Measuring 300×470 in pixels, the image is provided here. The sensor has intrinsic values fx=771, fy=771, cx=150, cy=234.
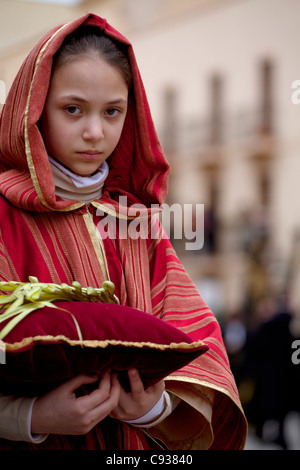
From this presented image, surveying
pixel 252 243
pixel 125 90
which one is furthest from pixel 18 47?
pixel 125 90

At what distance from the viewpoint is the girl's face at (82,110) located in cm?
176

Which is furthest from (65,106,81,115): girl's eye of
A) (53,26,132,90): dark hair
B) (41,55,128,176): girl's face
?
(53,26,132,90): dark hair

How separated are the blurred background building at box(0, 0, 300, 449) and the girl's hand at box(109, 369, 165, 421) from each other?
12050 mm

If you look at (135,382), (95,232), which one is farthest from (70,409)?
(95,232)

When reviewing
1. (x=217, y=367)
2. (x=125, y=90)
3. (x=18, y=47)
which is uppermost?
(x=18, y=47)

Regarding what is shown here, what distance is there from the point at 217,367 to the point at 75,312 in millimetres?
438

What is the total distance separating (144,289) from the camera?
1883 millimetres

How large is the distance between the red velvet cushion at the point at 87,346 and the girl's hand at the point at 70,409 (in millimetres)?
27

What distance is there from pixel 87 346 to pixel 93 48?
0.70m

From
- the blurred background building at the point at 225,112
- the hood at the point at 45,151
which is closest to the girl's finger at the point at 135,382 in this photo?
the hood at the point at 45,151

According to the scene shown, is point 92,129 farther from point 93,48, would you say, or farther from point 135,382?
point 135,382

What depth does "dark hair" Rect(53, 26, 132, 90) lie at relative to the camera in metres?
1.77

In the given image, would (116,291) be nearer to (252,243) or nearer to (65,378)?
(65,378)

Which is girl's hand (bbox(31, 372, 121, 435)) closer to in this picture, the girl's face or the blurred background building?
the girl's face
